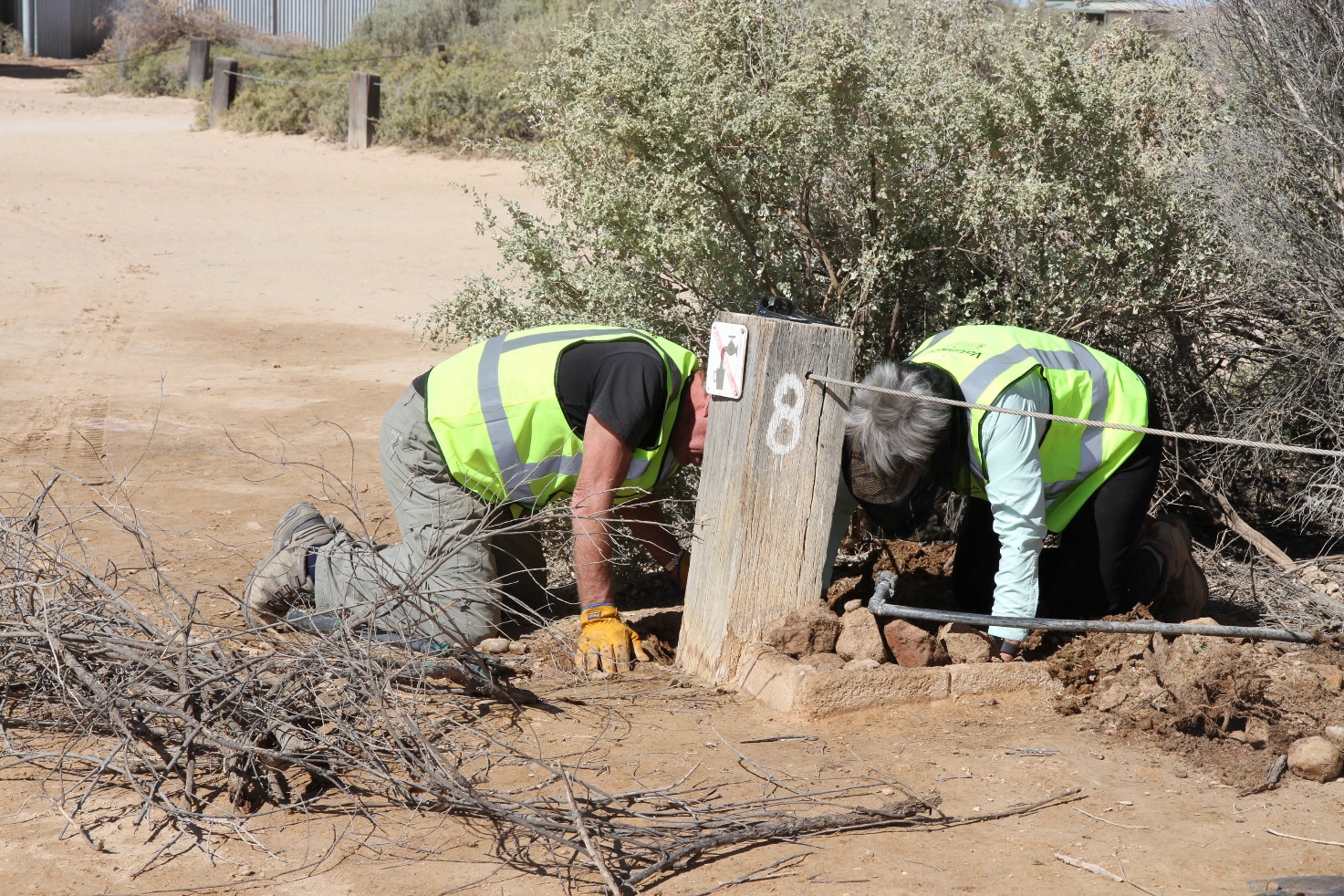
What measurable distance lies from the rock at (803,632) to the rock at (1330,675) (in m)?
1.36

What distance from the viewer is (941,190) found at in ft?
17.1

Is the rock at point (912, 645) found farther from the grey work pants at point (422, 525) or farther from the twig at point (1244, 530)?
the twig at point (1244, 530)

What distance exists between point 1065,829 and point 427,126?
15.3m

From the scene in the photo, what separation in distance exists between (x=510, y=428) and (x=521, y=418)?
53 millimetres

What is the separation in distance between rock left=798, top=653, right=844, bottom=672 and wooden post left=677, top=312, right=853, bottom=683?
0.15 meters

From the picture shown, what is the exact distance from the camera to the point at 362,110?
16719 millimetres

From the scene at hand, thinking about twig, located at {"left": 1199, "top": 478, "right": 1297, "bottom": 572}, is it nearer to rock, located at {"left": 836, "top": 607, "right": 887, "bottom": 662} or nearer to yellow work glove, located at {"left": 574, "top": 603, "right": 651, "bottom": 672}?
rock, located at {"left": 836, "top": 607, "right": 887, "bottom": 662}

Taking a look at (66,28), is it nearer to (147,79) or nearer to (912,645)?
(147,79)

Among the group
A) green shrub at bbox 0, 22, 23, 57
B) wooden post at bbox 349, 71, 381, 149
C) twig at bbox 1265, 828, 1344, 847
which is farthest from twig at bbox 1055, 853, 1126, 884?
green shrub at bbox 0, 22, 23, 57

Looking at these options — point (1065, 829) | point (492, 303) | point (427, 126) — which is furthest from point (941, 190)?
point (427, 126)

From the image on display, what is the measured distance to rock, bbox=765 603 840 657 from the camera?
3.58 m

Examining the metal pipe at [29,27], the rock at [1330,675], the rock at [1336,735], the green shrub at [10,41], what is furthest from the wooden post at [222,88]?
the rock at [1336,735]

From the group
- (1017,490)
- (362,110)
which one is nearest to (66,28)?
(362,110)

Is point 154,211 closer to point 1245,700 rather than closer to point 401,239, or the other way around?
point 401,239
